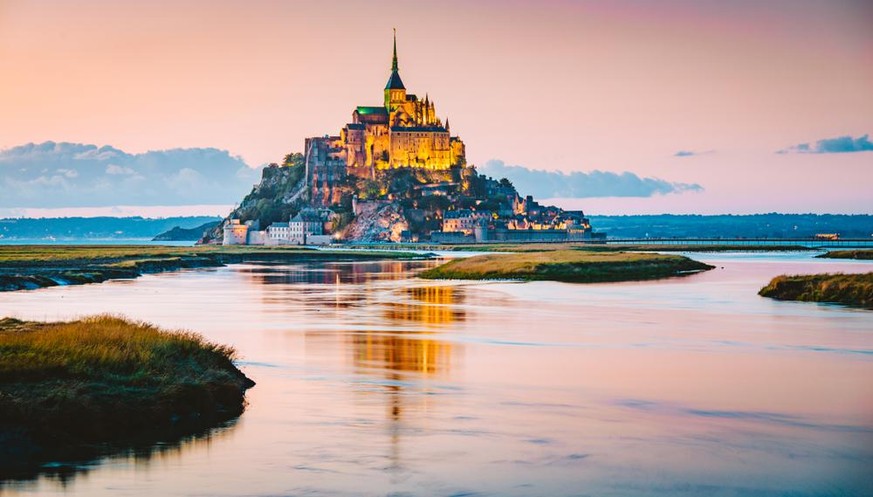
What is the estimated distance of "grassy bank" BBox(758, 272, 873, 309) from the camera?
4538cm

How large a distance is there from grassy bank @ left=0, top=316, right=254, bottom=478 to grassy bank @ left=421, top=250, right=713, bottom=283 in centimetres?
4993

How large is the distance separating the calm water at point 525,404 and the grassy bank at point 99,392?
80 centimetres


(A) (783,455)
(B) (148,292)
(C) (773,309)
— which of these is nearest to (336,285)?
(B) (148,292)

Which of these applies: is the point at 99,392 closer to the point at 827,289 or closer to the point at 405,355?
the point at 405,355

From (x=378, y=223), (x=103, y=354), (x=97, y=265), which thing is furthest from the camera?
(x=378, y=223)

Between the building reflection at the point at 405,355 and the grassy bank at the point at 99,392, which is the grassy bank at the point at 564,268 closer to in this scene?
the building reflection at the point at 405,355

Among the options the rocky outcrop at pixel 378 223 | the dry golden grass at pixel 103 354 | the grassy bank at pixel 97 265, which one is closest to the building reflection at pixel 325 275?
the grassy bank at pixel 97 265

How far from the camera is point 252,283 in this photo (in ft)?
220

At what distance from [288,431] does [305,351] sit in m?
11.9

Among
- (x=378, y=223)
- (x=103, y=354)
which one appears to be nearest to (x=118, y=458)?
(x=103, y=354)

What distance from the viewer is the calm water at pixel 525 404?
14.9 m

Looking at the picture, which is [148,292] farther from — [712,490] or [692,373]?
[712,490]

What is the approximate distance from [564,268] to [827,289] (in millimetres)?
28013

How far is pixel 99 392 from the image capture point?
16906 millimetres
